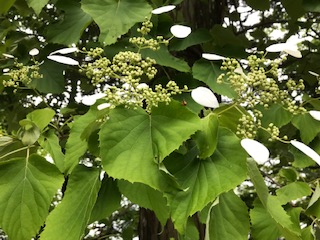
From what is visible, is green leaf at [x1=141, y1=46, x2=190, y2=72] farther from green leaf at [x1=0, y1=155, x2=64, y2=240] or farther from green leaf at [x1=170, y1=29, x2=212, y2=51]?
green leaf at [x1=0, y1=155, x2=64, y2=240]

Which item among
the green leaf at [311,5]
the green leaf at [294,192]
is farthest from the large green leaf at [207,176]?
the green leaf at [311,5]

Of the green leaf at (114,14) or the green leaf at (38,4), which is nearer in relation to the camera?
the green leaf at (114,14)

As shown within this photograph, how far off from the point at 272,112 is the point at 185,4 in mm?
427

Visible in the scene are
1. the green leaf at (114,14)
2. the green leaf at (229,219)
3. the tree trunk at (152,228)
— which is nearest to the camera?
the green leaf at (229,219)

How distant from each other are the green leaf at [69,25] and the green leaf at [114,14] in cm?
14

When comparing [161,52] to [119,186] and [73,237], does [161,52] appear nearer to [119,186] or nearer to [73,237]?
[119,186]

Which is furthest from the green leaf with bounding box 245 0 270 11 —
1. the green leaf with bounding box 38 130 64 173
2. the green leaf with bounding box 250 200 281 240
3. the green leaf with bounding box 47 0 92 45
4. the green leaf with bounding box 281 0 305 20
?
the green leaf with bounding box 38 130 64 173

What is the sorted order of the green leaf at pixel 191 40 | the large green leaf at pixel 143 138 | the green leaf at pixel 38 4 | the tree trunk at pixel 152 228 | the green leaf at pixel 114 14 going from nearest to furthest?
1. the large green leaf at pixel 143 138
2. the green leaf at pixel 114 14
3. the green leaf at pixel 38 4
4. the green leaf at pixel 191 40
5. the tree trunk at pixel 152 228

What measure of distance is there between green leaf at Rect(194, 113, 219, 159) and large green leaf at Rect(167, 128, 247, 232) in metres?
0.02

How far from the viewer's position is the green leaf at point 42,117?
29.8 inches

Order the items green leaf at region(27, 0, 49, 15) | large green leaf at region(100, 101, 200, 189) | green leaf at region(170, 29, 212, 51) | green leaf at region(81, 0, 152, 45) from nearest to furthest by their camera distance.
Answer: large green leaf at region(100, 101, 200, 189), green leaf at region(81, 0, 152, 45), green leaf at region(27, 0, 49, 15), green leaf at region(170, 29, 212, 51)

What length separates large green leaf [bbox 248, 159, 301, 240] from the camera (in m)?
0.64

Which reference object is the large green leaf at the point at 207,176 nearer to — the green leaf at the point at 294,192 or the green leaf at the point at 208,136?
the green leaf at the point at 208,136

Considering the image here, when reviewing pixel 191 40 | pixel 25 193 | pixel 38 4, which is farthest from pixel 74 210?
pixel 191 40
